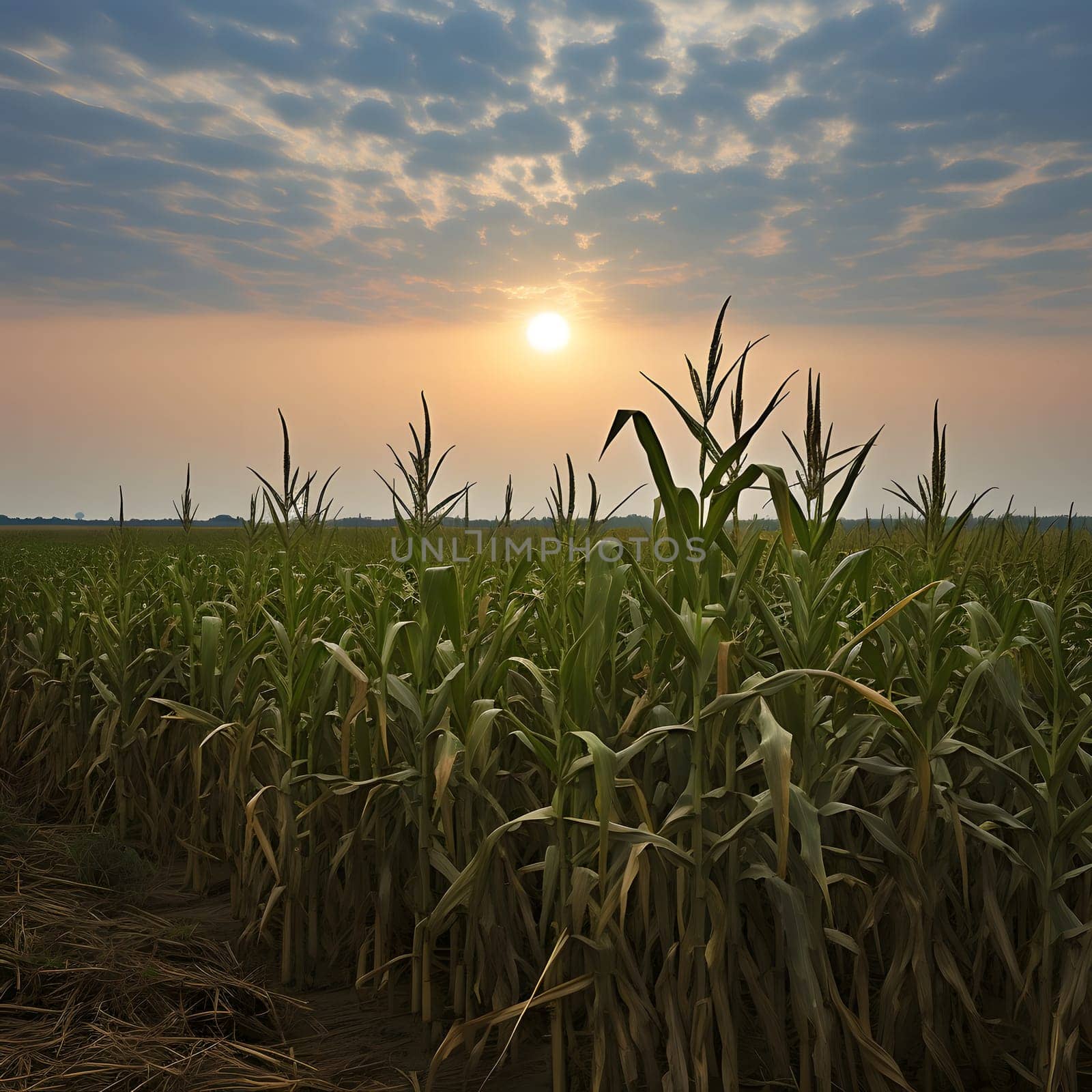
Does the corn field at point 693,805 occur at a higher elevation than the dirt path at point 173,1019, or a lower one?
higher

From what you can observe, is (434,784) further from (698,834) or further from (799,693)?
(799,693)

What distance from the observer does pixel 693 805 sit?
196 cm

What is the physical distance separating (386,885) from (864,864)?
55.8 inches

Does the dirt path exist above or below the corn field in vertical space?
below

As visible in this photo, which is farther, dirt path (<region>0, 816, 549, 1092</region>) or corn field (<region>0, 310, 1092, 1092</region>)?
dirt path (<region>0, 816, 549, 1092</region>)

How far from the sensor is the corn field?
199 cm

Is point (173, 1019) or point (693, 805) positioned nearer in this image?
Result: point (693, 805)

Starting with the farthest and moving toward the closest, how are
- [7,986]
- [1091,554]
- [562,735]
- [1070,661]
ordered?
[1091,554] → [1070,661] → [7,986] → [562,735]

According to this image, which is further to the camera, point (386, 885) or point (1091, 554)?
point (1091, 554)

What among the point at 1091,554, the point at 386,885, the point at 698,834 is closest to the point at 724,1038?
the point at 698,834

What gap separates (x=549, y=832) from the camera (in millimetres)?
2535

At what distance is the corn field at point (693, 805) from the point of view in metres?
1.99

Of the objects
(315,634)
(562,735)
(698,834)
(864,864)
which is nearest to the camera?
(698,834)

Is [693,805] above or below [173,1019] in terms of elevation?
above
